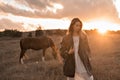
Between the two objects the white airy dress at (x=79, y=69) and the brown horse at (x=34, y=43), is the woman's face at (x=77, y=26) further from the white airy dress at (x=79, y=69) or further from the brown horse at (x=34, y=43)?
the brown horse at (x=34, y=43)

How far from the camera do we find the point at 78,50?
6.99 meters

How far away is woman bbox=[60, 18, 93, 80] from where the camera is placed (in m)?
6.94

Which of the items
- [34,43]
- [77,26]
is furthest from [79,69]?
[34,43]

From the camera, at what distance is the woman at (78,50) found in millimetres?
6941

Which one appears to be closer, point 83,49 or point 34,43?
point 83,49

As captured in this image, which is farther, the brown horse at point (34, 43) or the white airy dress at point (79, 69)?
the brown horse at point (34, 43)

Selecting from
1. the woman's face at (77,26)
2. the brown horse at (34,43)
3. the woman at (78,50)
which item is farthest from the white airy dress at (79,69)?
the brown horse at (34,43)

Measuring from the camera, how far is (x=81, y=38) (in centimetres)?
697

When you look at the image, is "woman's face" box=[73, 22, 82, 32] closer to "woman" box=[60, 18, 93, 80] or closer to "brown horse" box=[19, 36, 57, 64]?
"woman" box=[60, 18, 93, 80]

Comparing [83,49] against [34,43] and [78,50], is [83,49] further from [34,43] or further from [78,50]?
[34,43]

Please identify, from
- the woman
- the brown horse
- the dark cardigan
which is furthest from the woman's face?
the brown horse

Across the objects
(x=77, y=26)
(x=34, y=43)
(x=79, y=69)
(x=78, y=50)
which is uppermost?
(x=77, y=26)

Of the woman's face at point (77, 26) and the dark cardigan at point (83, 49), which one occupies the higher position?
the woman's face at point (77, 26)

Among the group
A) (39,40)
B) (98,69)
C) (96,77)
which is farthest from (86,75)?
(39,40)
